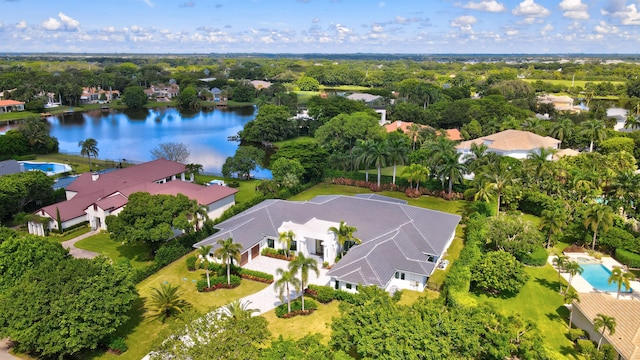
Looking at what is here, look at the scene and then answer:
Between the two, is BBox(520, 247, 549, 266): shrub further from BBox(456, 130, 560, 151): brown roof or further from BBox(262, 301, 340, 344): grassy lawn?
BBox(456, 130, 560, 151): brown roof

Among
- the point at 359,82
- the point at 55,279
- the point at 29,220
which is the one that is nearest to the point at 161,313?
the point at 55,279

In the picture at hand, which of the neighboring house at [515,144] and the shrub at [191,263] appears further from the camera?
the neighboring house at [515,144]

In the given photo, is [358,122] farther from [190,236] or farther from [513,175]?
[190,236]

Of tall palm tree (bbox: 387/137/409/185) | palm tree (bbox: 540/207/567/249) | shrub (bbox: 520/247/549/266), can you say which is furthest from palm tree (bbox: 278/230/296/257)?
tall palm tree (bbox: 387/137/409/185)

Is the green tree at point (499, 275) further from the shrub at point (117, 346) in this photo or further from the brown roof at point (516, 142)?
the brown roof at point (516, 142)

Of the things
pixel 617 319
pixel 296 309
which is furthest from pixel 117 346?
pixel 617 319

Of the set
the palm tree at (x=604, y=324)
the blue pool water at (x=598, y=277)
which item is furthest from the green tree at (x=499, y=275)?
the palm tree at (x=604, y=324)
